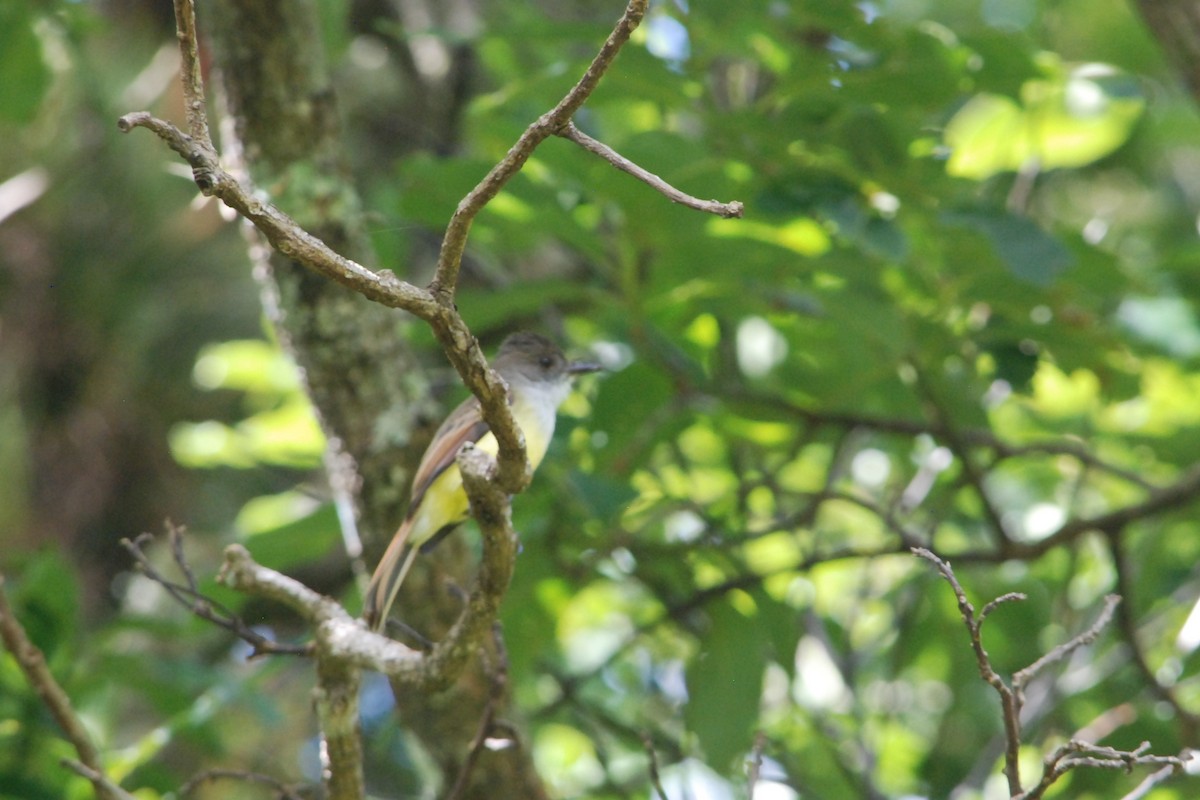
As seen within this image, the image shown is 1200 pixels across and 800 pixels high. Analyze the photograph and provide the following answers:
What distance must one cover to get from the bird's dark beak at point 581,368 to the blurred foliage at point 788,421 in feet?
0.36

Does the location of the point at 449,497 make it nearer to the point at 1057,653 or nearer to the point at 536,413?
the point at 536,413

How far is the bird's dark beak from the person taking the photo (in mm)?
5123

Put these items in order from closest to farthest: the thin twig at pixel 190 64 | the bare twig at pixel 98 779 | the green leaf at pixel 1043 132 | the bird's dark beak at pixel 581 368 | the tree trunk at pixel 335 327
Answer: the thin twig at pixel 190 64 → the bare twig at pixel 98 779 → the tree trunk at pixel 335 327 → the bird's dark beak at pixel 581 368 → the green leaf at pixel 1043 132

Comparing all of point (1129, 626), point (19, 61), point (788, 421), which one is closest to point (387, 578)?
point (788, 421)

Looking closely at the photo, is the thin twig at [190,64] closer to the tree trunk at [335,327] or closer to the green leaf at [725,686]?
the tree trunk at [335,327]

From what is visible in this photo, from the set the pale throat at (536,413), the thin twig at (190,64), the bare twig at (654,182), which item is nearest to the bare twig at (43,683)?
the pale throat at (536,413)

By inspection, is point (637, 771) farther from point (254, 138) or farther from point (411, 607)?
point (254, 138)

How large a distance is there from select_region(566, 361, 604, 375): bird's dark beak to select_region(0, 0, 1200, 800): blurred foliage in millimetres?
110

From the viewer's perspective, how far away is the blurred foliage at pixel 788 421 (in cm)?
423

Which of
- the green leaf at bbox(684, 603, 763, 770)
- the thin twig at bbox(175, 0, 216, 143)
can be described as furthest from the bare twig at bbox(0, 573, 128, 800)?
the thin twig at bbox(175, 0, 216, 143)

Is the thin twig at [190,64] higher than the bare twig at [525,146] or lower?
higher

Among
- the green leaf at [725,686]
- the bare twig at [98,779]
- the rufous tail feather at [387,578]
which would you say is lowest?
the green leaf at [725,686]

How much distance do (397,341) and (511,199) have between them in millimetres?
593

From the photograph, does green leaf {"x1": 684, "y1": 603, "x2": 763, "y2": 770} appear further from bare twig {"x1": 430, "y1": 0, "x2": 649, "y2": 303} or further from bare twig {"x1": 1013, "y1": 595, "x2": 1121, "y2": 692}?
bare twig {"x1": 430, "y1": 0, "x2": 649, "y2": 303}
